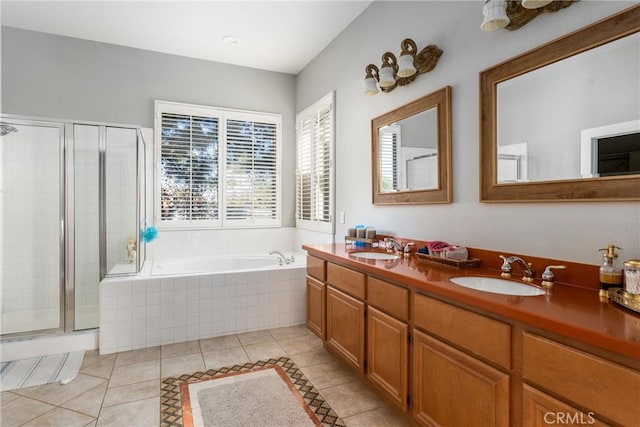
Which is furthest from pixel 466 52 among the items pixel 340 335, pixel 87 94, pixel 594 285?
pixel 87 94

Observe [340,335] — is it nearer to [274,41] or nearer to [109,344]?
[109,344]

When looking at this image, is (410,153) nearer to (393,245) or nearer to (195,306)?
(393,245)

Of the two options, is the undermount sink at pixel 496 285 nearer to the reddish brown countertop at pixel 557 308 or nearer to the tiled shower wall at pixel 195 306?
the reddish brown countertop at pixel 557 308

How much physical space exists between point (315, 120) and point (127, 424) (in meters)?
3.28

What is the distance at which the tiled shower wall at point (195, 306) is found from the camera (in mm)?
2867

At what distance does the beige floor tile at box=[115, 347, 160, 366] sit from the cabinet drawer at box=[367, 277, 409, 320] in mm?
1874

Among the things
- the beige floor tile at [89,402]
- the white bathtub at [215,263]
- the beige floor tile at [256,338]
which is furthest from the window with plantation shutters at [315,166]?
the beige floor tile at [89,402]

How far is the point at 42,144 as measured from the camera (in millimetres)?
3076

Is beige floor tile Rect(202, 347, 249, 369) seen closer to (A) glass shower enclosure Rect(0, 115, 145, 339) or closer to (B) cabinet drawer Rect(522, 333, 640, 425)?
(A) glass shower enclosure Rect(0, 115, 145, 339)

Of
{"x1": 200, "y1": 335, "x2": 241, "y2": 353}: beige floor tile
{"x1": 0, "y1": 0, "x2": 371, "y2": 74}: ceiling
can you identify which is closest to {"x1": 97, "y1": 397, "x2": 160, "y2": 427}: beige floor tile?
{"x1": 200, "y1": 335, "x2": 241, "y2": 353}: beige floor tile

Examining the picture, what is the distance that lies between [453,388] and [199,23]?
364 centimetres

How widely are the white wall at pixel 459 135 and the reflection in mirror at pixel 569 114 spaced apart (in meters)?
0.14

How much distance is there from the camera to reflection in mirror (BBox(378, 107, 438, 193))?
2289 mm

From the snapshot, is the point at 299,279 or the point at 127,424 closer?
the point at 127,424
